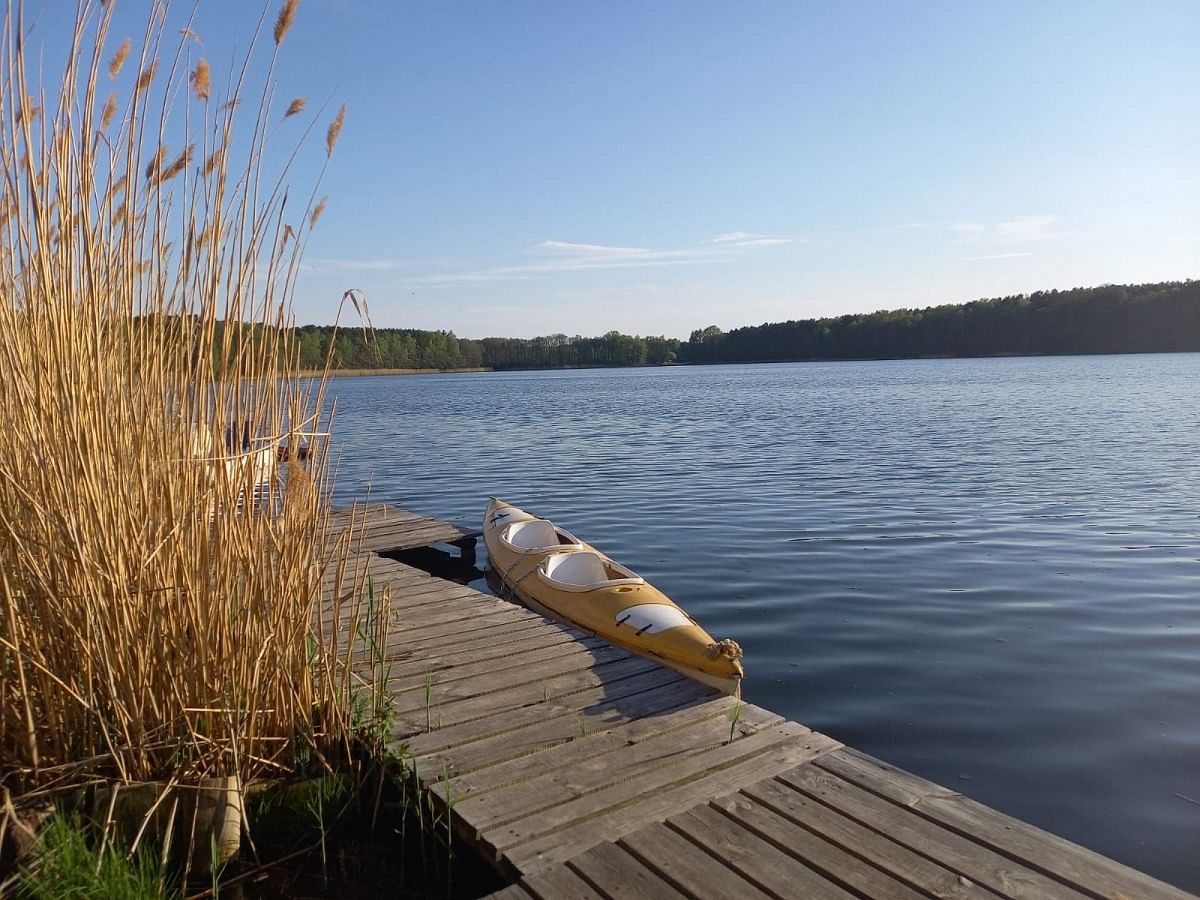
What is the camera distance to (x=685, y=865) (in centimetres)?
259

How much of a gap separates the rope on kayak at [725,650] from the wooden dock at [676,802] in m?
0.18

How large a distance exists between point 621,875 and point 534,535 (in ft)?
15.1

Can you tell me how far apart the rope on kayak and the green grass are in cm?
243

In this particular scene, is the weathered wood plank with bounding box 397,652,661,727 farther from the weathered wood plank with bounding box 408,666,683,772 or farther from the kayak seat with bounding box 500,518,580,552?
the kayak seat with bounding box 500,518,580,552

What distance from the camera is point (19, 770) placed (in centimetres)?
255

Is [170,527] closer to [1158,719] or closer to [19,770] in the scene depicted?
[19,770]

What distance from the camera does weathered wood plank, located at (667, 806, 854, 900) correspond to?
245cm

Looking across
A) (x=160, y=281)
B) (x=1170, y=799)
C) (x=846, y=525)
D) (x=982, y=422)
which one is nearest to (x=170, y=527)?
(x=160, y=281)

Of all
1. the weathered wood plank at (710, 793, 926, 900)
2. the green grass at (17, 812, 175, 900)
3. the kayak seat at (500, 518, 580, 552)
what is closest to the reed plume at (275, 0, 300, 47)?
Answer: the green grass at (17, 812, 175, 900)

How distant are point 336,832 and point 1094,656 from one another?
194 inches

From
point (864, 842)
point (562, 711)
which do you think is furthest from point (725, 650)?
point (864, 842)

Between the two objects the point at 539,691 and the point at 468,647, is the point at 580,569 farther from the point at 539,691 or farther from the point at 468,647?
the point at 539,691

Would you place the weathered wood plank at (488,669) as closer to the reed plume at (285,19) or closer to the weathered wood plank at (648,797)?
the weathered wood plank at (648,797)

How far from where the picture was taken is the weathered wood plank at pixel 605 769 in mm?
2933
